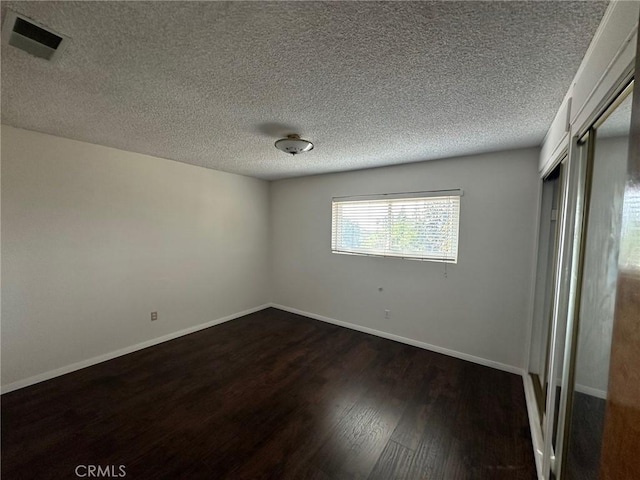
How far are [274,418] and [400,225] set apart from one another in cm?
257

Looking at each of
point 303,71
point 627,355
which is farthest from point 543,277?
point 303,71

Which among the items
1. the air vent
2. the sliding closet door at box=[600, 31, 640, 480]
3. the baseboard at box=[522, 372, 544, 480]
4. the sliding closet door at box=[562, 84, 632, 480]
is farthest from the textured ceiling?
the baseboard at box=[522, 372, 544, 480]

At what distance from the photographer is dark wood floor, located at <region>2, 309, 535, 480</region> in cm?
164

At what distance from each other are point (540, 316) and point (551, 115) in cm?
182

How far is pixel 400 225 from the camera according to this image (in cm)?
340

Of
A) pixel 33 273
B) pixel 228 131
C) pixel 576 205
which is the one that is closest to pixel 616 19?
pixel 576 205

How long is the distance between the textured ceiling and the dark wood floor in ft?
7.79

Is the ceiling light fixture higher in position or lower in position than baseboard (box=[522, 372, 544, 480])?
higher

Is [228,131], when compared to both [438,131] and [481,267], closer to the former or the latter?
[438,131]

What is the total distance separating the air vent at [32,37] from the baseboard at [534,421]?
11.4 feet

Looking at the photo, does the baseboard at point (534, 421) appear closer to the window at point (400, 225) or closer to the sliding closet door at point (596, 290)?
the sliding closet door at point (596, 290)

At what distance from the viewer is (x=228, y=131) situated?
7.45 feet

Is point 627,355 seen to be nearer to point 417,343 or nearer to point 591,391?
point 591,391

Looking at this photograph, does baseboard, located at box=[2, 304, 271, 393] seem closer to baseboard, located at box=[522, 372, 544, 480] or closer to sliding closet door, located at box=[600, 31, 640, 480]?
baseboard, located at box=[522, 372, 544, 480]
